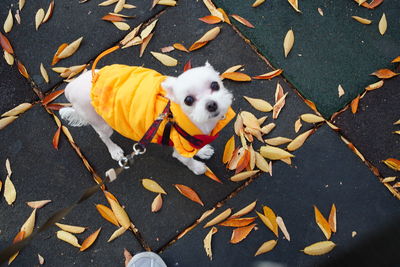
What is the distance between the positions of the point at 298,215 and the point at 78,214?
1.84 metres

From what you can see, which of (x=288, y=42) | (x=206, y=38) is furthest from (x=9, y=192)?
(x=288, y=42)

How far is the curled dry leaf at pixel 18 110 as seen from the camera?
3.18m

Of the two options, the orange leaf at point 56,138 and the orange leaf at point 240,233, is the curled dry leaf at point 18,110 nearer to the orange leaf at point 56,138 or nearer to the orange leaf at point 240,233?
the orange leaf at point 56,138

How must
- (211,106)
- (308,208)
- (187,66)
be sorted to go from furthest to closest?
(187,66)
(308,208)
(211,106)

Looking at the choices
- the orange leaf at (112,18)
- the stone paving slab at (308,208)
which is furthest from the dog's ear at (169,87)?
the orange leaf at (112,18)

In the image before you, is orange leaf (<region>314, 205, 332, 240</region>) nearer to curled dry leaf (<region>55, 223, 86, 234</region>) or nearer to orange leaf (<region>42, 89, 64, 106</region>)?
curled dry leaf (<region>55, 223, 86, 234</region>)

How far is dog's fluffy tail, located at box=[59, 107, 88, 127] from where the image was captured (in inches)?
108

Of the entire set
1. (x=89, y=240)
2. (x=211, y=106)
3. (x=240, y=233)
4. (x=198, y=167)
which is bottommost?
(x=89, y=240)

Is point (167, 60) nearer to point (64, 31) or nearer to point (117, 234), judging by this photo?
point (64, 31)

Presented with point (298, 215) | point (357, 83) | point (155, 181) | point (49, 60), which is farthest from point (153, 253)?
point (357, 83)

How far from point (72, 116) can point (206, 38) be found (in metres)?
1.40

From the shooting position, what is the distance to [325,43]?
3197 millimetres

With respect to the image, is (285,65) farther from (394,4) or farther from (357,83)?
(394,4)

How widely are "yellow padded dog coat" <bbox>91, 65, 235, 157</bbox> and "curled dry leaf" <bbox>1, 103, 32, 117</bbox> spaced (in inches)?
52.1
